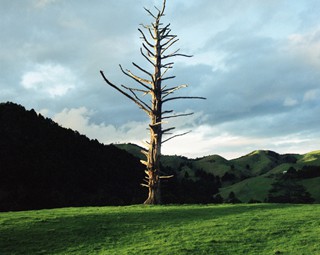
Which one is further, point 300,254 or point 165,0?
point 165,0

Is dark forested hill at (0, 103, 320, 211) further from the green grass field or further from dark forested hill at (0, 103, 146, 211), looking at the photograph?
the green grass field

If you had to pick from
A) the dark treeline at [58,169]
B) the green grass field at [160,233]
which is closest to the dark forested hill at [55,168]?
the dark treeline at [58,169]

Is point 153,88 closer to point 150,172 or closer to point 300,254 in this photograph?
point 150,172

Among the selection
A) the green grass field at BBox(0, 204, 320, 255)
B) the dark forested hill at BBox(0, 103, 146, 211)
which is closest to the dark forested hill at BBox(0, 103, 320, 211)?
the dark forested hill at BBox(0, 103, 146, 211)

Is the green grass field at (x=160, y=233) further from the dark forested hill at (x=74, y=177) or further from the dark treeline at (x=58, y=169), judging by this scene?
the dark forested hill at (x=74, y=177)

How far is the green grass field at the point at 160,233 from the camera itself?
58.8 ft

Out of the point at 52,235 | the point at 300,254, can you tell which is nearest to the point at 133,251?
the point at 52,235

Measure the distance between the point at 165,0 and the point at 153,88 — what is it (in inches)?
344

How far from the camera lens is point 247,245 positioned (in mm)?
18500

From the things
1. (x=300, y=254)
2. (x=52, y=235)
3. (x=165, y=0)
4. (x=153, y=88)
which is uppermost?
(x=165, y=0)

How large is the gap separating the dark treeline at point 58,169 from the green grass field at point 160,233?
6532 centimetres

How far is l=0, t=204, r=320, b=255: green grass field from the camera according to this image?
58.8 feet

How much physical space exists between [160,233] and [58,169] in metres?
96.6

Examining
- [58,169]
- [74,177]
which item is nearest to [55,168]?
[58,169]
